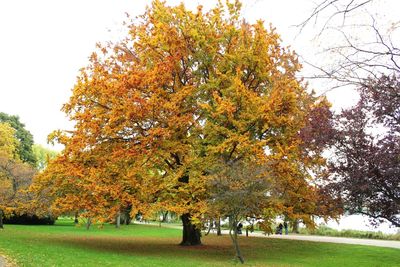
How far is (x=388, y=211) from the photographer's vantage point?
11.0 metres

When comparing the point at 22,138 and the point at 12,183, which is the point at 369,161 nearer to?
the point at 12,183

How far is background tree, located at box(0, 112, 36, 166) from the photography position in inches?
2227

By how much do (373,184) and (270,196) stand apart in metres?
5.95

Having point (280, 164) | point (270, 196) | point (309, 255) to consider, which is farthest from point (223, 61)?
point (309, 255)

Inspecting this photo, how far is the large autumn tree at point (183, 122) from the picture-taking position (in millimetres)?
19594

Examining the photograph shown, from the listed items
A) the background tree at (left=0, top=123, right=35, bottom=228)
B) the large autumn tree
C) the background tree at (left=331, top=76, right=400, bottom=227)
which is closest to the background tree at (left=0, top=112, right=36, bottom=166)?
the background tree at (left=0, top=123, right=35, bottom=228)

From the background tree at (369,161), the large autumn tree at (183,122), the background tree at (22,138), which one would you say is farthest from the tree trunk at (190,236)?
the background tree at (22,138)

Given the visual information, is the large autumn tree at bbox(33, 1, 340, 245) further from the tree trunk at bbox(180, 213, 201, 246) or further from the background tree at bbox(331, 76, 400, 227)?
the background tree at bbox(331, 76, 400, 227)

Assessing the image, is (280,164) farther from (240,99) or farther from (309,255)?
(309,255)

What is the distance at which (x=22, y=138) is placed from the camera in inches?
2274

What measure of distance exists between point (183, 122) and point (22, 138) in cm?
4380

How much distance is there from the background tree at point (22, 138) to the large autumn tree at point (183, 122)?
37.9 metres

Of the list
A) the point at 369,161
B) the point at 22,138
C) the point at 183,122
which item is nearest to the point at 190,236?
the point at 183,122

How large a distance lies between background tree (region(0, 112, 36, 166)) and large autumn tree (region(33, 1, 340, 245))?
37.9 m
